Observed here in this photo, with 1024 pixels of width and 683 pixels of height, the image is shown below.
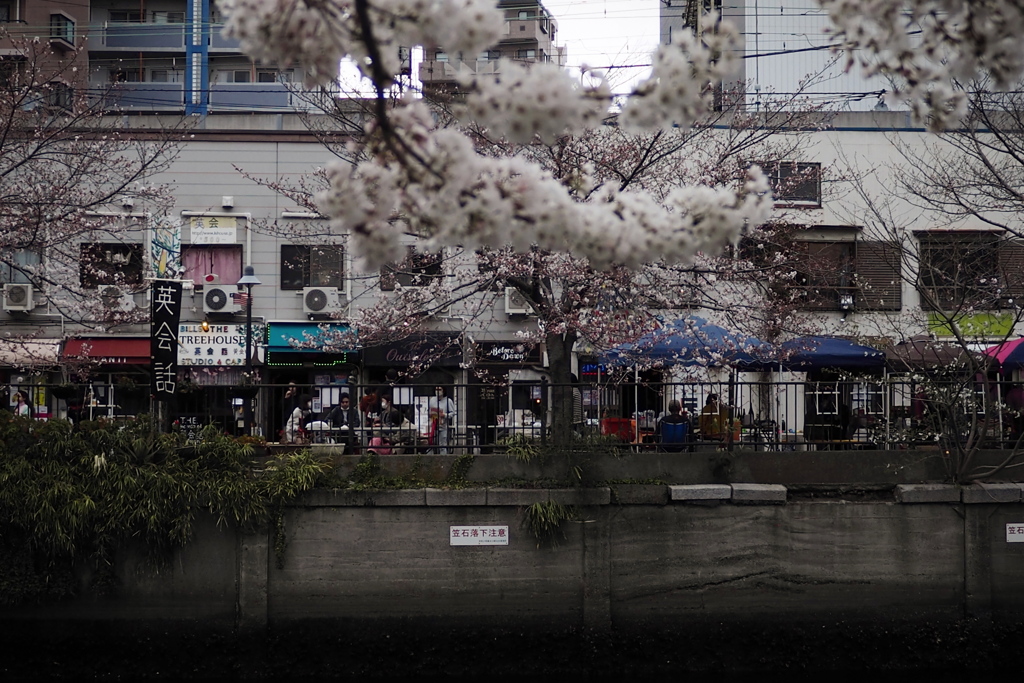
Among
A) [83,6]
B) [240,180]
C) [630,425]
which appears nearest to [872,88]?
[630,425]

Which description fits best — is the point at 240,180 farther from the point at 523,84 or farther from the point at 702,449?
the point at 523,84

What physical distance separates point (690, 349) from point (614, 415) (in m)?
2.53

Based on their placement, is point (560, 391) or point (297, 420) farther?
point (297, 420)

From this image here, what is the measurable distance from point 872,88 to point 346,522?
1655cm

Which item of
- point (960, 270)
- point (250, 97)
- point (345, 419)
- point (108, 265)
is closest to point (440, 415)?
point (345, 419)

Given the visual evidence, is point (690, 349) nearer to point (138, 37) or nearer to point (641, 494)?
point (641, 494)

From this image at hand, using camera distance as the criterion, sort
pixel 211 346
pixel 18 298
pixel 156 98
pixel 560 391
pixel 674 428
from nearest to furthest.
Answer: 1. pixel 560 391
2. pixel 674 428
3. pixel 18 298
4. pixel 211 346
5. pixel 156 98

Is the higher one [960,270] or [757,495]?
[960,270]

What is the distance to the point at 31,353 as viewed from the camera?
1869 cm

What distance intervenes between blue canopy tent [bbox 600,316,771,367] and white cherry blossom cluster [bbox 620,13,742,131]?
10.6 metres

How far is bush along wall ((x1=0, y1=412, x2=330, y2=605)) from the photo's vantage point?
11.3 m

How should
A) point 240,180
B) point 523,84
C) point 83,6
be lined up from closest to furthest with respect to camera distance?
point 523,84, point 240,180, point 83,6

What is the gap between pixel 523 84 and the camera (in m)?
4.64

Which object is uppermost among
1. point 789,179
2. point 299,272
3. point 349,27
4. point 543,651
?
point 789,179
